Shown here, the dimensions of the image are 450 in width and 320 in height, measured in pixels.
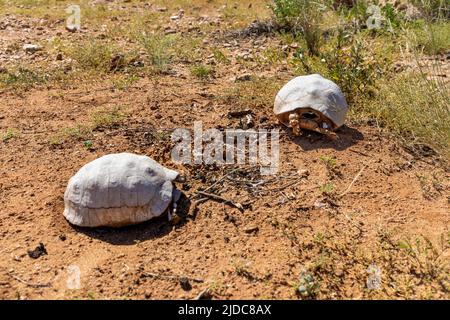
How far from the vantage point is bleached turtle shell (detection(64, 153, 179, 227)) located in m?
3.11

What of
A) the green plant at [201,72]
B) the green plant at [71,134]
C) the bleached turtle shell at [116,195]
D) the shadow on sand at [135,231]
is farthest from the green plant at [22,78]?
the shadow on sand at [135,231]

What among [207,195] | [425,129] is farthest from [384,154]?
[207,195]

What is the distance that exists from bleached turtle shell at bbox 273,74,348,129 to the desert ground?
202 millimetres

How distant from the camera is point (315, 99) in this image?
4027 millimetres

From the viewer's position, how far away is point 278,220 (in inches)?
126

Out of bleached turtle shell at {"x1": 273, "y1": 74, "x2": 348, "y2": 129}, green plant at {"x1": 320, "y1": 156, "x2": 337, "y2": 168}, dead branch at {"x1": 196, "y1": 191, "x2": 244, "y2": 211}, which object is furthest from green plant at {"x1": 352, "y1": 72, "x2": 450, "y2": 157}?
dead branch at {"x1": 196, "y1": 191, "x2": 244, "y2": 211}

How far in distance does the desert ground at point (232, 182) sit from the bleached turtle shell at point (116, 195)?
11cm

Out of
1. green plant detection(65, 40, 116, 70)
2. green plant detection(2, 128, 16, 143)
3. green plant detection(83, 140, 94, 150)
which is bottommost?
green plant detection(65, 40, 116, 70)

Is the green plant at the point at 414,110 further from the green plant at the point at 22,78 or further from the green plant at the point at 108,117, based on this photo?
the green plant at the point at 22,78

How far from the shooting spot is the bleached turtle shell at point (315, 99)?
13.1 feet

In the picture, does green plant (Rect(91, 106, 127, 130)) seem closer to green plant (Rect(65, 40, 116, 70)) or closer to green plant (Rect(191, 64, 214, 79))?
green plant (Rect(191, 64, 214, 79))

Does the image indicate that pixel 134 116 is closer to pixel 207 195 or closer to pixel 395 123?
pixel 207 195

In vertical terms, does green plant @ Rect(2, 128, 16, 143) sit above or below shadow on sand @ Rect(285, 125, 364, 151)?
below
